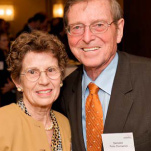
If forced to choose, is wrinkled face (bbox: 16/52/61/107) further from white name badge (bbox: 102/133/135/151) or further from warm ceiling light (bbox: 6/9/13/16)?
warm ceiling light (bbox: 6/9/13/16)

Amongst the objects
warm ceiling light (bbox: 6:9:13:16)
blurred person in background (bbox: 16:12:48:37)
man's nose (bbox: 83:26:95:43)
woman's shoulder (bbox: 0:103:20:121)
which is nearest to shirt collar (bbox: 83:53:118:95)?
man's nose (bbox: 83:26:95:43)

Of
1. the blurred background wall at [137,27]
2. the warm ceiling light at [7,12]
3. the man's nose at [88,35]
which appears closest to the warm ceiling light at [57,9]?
the warm ceiling light at [7,12]

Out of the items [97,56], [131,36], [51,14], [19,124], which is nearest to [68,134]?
[19,124]

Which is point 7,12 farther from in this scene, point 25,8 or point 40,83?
point 40,83

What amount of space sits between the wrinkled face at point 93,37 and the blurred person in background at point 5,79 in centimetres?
309

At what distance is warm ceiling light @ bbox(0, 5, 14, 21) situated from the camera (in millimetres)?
12469

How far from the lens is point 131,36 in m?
4.96

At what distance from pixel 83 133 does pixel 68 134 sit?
114mm

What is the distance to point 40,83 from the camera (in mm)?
1947

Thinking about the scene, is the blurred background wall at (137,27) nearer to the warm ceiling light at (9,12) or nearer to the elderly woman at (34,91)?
the elderly woman at (34,91)

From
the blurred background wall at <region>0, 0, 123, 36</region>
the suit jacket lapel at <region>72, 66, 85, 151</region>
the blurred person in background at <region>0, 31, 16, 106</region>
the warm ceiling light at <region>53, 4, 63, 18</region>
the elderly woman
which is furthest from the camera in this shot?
the warm ceiling light at <region>53, 4, 63, 18</region>

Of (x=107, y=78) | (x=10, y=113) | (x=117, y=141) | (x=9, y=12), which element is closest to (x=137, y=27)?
(x=107, y=78)

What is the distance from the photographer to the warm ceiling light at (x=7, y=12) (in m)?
12.5

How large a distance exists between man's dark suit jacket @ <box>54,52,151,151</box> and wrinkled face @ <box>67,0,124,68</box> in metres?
0.15
